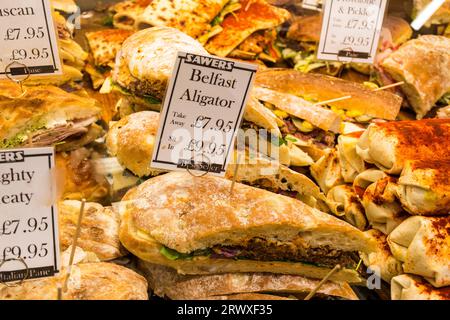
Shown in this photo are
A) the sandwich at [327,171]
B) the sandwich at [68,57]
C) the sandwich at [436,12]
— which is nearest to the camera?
the sandwich at [327,171]

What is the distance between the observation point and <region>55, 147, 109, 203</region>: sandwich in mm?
2600

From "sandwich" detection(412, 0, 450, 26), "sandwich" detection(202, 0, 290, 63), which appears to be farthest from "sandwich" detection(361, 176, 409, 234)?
"sandwich" detection(412, 0, 450, 26)

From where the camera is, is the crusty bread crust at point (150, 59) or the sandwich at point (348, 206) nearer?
the sandwich at point (348, 206)

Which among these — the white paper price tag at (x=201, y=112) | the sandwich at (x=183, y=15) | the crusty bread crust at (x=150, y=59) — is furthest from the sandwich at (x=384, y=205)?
the sandwich at (x=183, y=15)

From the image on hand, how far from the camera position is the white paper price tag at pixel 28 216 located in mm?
1727

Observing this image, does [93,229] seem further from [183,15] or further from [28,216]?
[183,15]

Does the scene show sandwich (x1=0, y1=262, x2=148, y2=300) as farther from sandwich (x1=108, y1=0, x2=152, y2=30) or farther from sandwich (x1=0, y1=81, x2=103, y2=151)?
sandwich (x1=108, y1=0, x2=152, y2=30)

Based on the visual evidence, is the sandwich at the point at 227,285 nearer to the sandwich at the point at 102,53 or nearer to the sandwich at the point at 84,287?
the sandwich at the point at 84,287

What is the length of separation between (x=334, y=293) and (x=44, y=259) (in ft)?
3.46

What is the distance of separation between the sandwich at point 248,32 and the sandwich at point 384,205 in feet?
5.11

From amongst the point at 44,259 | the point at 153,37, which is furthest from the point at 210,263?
the point at 153,37

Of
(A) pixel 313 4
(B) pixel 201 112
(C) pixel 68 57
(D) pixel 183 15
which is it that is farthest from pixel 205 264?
(A) pixel 313 4

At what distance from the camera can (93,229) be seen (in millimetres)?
2258
